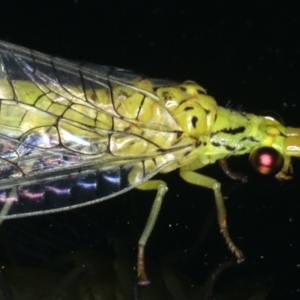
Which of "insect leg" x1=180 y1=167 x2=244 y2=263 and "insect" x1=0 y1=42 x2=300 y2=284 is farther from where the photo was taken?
"insect" x1=0 y1=42 x2=300 y2=284

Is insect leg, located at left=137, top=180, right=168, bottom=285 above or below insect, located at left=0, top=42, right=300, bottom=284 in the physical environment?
below

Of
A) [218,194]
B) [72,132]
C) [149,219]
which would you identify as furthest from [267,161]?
[72,132]

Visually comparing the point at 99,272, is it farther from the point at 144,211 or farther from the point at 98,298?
the point at 144,211

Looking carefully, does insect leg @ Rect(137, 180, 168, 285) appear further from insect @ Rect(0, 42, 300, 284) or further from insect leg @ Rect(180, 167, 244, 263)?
insect leg @ Rect(180, 167, 244, 263)

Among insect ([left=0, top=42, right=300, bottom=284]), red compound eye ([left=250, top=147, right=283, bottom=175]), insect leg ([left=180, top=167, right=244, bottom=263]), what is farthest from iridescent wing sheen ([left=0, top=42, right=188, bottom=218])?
red compound eye ([left=250, top=147, right=283, bottom=175])

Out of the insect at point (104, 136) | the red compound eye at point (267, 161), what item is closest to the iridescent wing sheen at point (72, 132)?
the insect at point (104, 136)

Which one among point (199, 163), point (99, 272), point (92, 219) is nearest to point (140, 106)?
point (199, 163)
